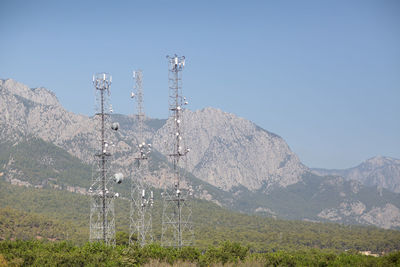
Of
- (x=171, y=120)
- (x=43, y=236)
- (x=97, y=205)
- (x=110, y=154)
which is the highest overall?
(x=171, y=120)

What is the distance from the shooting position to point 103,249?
232 feet

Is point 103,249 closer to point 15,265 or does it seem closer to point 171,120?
point 15,265

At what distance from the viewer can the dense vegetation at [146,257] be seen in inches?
2744

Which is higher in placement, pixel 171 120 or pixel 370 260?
pixel 171 120

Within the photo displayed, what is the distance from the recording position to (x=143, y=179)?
7706 centimetres

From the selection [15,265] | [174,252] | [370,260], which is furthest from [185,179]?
[370,260]

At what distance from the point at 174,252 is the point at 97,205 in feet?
60.8

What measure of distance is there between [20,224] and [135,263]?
114160 millimetres

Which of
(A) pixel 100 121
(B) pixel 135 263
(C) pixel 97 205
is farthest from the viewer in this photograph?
(B) pixel 135 263

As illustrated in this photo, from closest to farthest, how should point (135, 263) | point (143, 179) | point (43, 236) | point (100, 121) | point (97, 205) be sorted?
point (97, 205) → point (100, 121) → point (135, 263) → point (143, 179) → point (43, 236)

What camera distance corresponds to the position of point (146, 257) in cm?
7294

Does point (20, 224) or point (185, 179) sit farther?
point (20, 224)

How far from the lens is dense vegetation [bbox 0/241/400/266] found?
69.7 metres

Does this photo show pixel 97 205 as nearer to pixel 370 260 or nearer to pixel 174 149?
pixel 174 149
